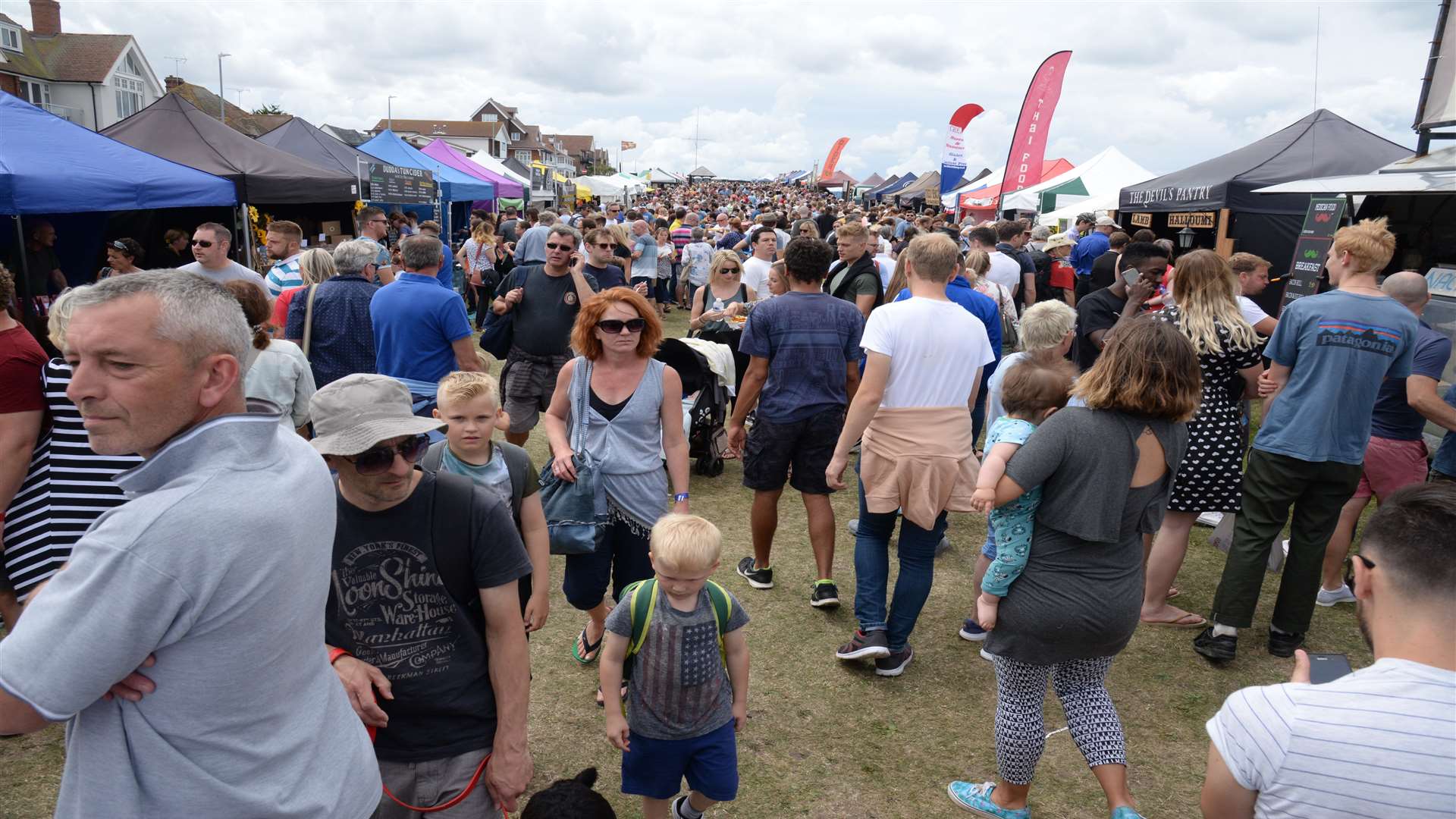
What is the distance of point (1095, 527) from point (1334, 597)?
326 centimetres

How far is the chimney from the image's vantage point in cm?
4431

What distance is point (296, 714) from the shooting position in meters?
1.42

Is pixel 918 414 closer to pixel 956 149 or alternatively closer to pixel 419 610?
pixel 419 610

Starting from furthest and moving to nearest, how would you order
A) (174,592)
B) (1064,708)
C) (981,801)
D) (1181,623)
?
(1181,623)
(981,801)
(1064,708)
(174,592)

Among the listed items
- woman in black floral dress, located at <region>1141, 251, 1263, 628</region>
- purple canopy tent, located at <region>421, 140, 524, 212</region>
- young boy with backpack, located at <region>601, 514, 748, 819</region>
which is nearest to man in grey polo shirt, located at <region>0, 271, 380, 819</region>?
young boy with backpack, located at <region>601, 514, 748, 819</region>

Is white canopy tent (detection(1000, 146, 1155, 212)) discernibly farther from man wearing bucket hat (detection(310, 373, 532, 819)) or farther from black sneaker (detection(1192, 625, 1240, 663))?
man wearing bucket hat (detection(310, 373, 532, 819))

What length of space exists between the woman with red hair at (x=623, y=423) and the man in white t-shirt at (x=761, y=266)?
447cm

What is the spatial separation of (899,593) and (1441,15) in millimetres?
8778

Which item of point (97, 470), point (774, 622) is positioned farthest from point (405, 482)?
point (774, 622)

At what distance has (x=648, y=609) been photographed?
2.54m

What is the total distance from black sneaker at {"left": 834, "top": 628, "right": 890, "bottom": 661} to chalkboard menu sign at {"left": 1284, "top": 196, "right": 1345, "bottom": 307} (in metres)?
5.45

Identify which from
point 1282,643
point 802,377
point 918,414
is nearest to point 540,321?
point 802,377

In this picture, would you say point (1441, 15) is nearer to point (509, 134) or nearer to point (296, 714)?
point (296, 714)

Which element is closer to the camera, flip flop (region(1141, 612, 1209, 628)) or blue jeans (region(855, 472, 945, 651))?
blue jeans (region(855, 472, 945, 651))
